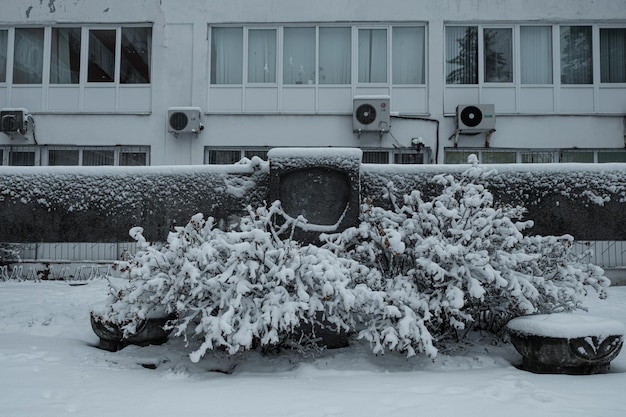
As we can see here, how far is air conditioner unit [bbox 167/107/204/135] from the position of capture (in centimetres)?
1030

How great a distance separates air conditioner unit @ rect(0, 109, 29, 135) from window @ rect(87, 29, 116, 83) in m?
1.64

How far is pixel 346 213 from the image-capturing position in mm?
5145

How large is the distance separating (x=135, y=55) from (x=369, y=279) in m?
9.21

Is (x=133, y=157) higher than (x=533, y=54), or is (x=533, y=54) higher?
(x=533, y=54)

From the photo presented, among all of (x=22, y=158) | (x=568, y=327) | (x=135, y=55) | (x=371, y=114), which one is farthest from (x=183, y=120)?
(x=568, y=327)

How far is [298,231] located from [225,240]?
108cm

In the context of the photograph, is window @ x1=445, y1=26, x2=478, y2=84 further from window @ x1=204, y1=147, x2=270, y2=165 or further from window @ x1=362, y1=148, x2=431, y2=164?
window @ x1=204, y1=147, x2=270, y2=165

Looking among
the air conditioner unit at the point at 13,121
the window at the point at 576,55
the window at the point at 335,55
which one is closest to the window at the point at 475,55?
the window at the point at 576,55

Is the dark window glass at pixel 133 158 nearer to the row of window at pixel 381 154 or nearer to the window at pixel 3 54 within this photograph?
the row of window at pixel 381 154

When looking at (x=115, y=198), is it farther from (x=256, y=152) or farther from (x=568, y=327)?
(x=256, y=152)

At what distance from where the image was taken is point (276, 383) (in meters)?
3.62

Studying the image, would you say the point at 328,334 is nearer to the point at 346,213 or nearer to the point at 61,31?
the point at 346,213

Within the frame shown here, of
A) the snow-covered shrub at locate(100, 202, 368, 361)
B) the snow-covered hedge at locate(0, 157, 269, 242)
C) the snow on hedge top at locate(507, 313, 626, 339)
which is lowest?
the snow on hedge top at locate(507, 313, 626, 339)

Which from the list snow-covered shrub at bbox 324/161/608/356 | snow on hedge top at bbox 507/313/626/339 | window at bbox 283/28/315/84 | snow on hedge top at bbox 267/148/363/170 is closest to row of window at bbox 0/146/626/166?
window at bbox 283/28/315/84
